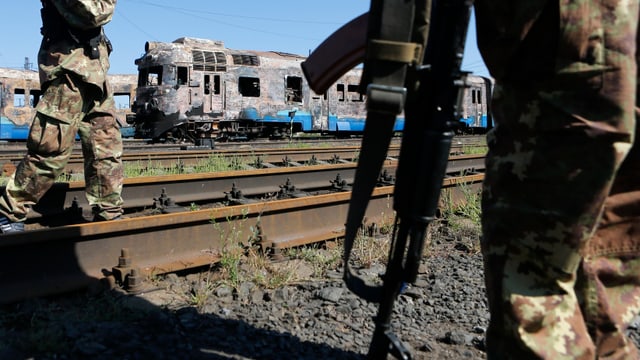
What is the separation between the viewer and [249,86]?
2209 centimetres

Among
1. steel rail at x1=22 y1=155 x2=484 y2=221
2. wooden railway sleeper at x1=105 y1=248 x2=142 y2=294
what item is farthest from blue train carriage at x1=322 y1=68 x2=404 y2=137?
wooden railway sleeper at x1=105 y1=248 x2=142 y2=294

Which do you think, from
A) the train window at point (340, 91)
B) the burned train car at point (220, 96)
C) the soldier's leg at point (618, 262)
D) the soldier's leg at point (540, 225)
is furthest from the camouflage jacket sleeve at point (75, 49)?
the train window at point (340, 91)

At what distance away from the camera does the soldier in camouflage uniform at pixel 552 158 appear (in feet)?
4.33

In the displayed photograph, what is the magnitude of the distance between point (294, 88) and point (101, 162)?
19202 mm

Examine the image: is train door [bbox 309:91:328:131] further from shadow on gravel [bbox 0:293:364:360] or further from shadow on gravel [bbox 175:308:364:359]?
shadow on gravel [bbox 175:308:364:359]

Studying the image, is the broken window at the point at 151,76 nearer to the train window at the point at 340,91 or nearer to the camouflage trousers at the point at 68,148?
the train window at the point at 340,91

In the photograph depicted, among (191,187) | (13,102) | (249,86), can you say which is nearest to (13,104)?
(13,102)

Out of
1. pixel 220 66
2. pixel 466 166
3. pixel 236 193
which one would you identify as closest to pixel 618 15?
pixel 236 193

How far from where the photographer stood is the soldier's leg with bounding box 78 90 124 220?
4195 mm

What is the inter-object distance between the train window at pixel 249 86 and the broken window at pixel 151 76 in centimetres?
316

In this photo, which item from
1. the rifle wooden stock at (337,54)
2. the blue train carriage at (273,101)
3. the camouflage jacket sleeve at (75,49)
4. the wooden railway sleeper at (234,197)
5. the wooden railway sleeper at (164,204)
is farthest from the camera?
the blue train carriage at (273,101)

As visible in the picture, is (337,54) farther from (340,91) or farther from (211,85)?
(340,91)

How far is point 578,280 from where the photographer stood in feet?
5.24

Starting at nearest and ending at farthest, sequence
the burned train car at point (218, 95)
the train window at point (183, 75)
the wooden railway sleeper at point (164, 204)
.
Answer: the wooden railway sleeper at point (164, 204) → the burned train car at point (218, 95) → the train window at point (183, 75)
